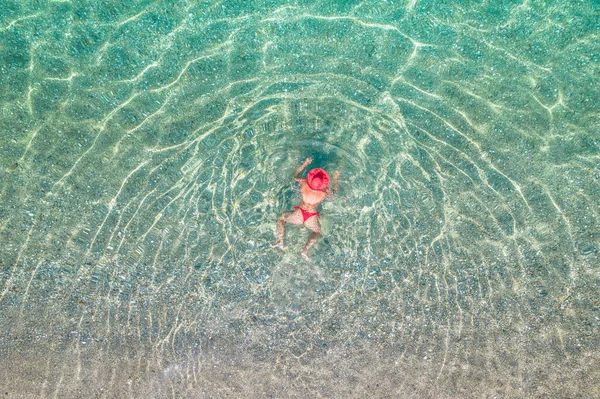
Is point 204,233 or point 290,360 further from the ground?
point 204,233

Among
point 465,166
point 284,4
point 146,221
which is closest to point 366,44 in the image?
point 284,4

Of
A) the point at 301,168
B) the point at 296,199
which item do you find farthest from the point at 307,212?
the point at 301,168

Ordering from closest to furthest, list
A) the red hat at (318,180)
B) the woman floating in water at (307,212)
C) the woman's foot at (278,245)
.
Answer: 1. the red hat at (318,180)
2. the woman floating in water at (307,212)
3. the woman's foot at (278,245)

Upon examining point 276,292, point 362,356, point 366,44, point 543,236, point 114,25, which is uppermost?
point 114,25

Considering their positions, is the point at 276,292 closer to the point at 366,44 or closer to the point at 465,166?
the point at 465,166

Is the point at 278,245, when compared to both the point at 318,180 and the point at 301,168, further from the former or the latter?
the point at 318,180

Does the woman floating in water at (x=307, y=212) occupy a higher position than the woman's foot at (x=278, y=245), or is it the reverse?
the woman floating in water at (x=307, y=212)

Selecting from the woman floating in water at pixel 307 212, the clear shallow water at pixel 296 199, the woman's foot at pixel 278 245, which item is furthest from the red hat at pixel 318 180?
the woman's foot at pixel 278 245

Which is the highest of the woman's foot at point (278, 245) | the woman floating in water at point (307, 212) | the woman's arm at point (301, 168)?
the woman's arm at point (301, 168)

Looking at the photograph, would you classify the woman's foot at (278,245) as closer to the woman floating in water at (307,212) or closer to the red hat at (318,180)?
the woman floating in water at (307,212)
